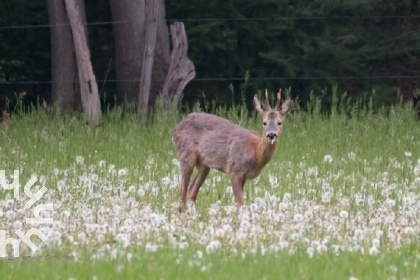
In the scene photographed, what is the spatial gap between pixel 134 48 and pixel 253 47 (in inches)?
130

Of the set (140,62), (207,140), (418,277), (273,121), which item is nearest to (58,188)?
(207,140)

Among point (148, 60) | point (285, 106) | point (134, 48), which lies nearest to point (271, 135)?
point (285, 106)

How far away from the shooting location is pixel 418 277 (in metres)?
8.41

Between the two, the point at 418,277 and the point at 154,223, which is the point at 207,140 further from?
the point at 418,277

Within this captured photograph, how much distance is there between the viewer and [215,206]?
12039mm

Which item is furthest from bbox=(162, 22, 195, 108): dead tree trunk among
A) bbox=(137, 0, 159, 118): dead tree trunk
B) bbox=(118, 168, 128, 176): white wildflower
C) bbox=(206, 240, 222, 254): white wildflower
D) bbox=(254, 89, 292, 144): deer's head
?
bbox=(206, 240, 222, 254): white wildflower

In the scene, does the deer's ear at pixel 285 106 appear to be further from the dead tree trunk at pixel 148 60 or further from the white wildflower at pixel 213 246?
the dead tree trunk at pixel 148 60

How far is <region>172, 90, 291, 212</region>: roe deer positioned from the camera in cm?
1216

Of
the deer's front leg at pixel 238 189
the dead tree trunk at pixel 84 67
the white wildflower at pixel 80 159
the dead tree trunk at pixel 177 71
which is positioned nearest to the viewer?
the deer's front leg at pixel 238 189

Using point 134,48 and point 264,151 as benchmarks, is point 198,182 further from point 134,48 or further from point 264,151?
point 134,48

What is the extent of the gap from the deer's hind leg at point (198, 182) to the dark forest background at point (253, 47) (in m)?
11.6

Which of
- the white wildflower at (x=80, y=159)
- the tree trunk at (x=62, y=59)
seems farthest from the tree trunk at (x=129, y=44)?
the white wildflower at (x=80, y=159)

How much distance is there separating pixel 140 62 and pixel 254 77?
2.99 metres

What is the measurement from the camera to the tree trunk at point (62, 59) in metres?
22.8
